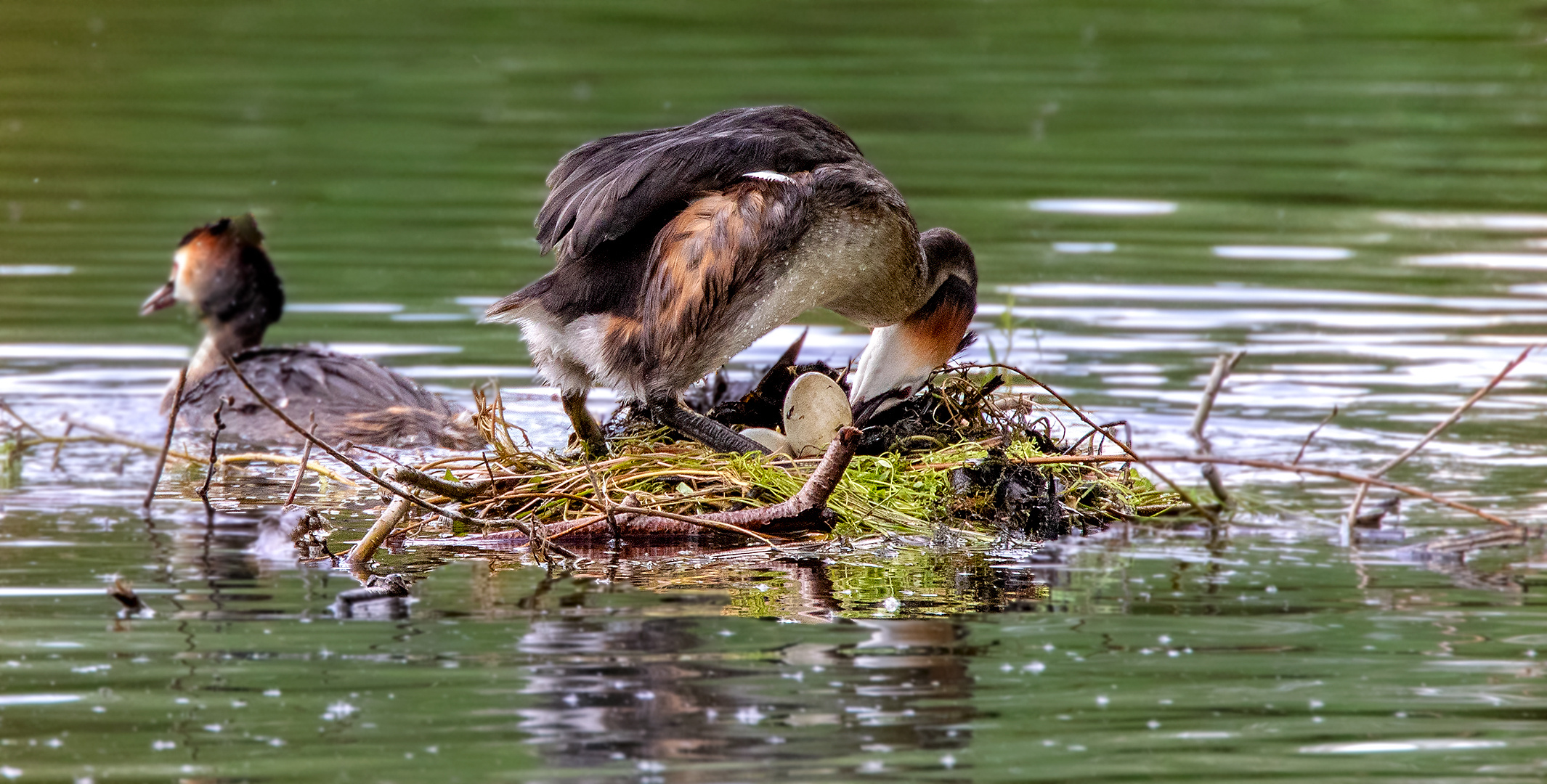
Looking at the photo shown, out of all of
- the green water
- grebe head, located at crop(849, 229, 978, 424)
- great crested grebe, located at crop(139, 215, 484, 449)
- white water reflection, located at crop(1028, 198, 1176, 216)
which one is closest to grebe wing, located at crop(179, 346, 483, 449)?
great crested grebe, located at crop(139, 215, 484, 449)

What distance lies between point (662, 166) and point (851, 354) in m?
3.62

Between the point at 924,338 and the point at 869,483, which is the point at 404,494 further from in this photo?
the point at 924,338

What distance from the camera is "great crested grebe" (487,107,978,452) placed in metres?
6.39

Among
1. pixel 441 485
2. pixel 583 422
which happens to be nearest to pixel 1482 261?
Answer: pixel 583 422

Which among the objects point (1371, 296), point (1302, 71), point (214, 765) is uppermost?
point (1302, 71)

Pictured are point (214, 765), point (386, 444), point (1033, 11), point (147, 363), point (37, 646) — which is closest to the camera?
point (214, 765)

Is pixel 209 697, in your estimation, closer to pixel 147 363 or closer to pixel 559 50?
pixel 147 363

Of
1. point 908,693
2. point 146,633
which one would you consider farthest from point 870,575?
point 146,633

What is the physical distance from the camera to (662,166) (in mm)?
6406

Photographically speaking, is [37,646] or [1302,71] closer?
[37,646]

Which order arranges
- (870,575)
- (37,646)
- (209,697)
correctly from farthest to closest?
(870,575)
(37,646)
(209,697)

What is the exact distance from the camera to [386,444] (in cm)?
784

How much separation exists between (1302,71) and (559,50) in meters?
6.88

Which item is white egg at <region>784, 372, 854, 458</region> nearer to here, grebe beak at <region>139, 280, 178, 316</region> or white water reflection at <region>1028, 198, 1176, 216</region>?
grebe beak at <region>139, 280, 178, 316</region>
